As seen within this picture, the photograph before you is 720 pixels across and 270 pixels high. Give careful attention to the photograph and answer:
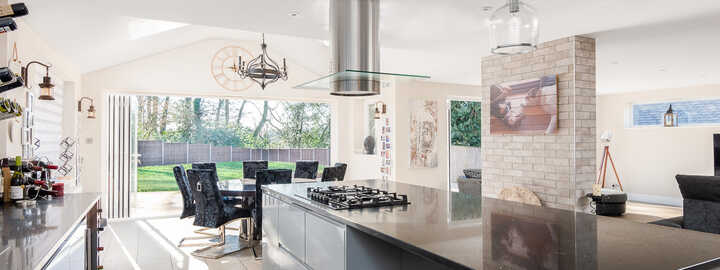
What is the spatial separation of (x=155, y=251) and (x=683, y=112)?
8.90m

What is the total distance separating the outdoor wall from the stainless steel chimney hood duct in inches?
290

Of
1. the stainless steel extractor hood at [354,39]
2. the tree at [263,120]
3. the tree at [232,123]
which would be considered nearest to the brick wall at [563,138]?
the stainless steel extractor hood at [354,39]

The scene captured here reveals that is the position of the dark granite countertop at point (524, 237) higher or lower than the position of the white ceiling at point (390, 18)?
lower

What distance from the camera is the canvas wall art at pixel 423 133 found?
6688 millimetres

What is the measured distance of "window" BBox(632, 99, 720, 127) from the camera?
7.29 meters

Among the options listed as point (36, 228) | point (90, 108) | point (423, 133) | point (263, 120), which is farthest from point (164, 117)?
point (36, 228)

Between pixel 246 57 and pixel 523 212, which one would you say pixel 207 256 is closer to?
pixel 523 212

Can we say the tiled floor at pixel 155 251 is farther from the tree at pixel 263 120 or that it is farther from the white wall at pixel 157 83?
the tree at pixel 263 120

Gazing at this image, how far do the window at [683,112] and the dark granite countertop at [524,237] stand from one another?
23.9ft

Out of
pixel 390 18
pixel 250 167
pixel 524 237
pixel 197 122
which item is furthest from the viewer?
pixel 197 122

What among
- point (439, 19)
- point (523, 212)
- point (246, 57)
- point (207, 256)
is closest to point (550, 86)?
point (439, 19)

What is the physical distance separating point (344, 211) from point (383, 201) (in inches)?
11.9

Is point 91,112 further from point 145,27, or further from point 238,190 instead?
point 238,190

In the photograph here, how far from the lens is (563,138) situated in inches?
151
